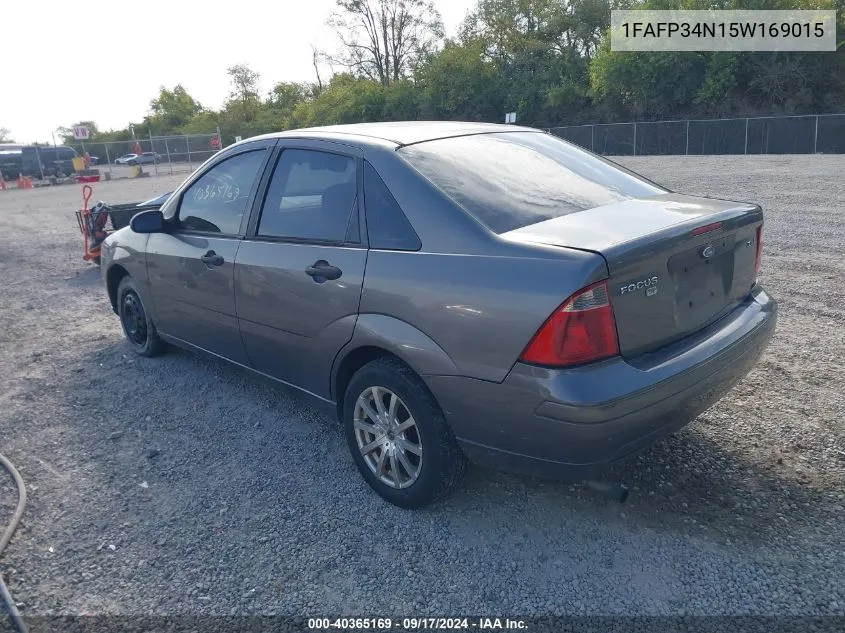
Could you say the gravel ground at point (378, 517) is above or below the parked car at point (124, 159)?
below

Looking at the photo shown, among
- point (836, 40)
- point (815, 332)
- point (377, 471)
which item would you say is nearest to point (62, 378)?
point (377, 471)

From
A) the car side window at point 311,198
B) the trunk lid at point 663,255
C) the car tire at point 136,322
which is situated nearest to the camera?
the trunk lid at point 663,255

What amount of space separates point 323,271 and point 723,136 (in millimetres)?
29403

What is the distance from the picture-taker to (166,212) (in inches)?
186

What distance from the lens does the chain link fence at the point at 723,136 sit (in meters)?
25.8

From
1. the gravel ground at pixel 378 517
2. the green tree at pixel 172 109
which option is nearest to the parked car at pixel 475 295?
the gravel ground at pixel 378 517

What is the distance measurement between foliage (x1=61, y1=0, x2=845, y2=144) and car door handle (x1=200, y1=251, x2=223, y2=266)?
34.5m

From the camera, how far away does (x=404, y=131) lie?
145 inches

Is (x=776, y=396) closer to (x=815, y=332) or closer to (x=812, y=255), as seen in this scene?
(x=815, y=332)

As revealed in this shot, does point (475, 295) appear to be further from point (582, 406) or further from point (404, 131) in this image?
point (404, 131)

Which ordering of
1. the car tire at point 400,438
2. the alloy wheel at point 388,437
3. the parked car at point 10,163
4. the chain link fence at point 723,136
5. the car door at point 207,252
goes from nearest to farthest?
1. the car tire at point 400,438
2. the alloy wheel at point 388,437
3. the car door at point 207,252
4. the chain link fence at point 723,136
5. the parked car at point 10,163

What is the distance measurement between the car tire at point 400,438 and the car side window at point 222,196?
57.9 inches

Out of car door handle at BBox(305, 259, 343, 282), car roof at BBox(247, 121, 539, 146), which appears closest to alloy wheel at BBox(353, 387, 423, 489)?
car door handle at BBox(305, 259, 343, 282)

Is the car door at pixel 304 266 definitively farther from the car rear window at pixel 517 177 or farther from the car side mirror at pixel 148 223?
the car side mirror at pixel 148 223
